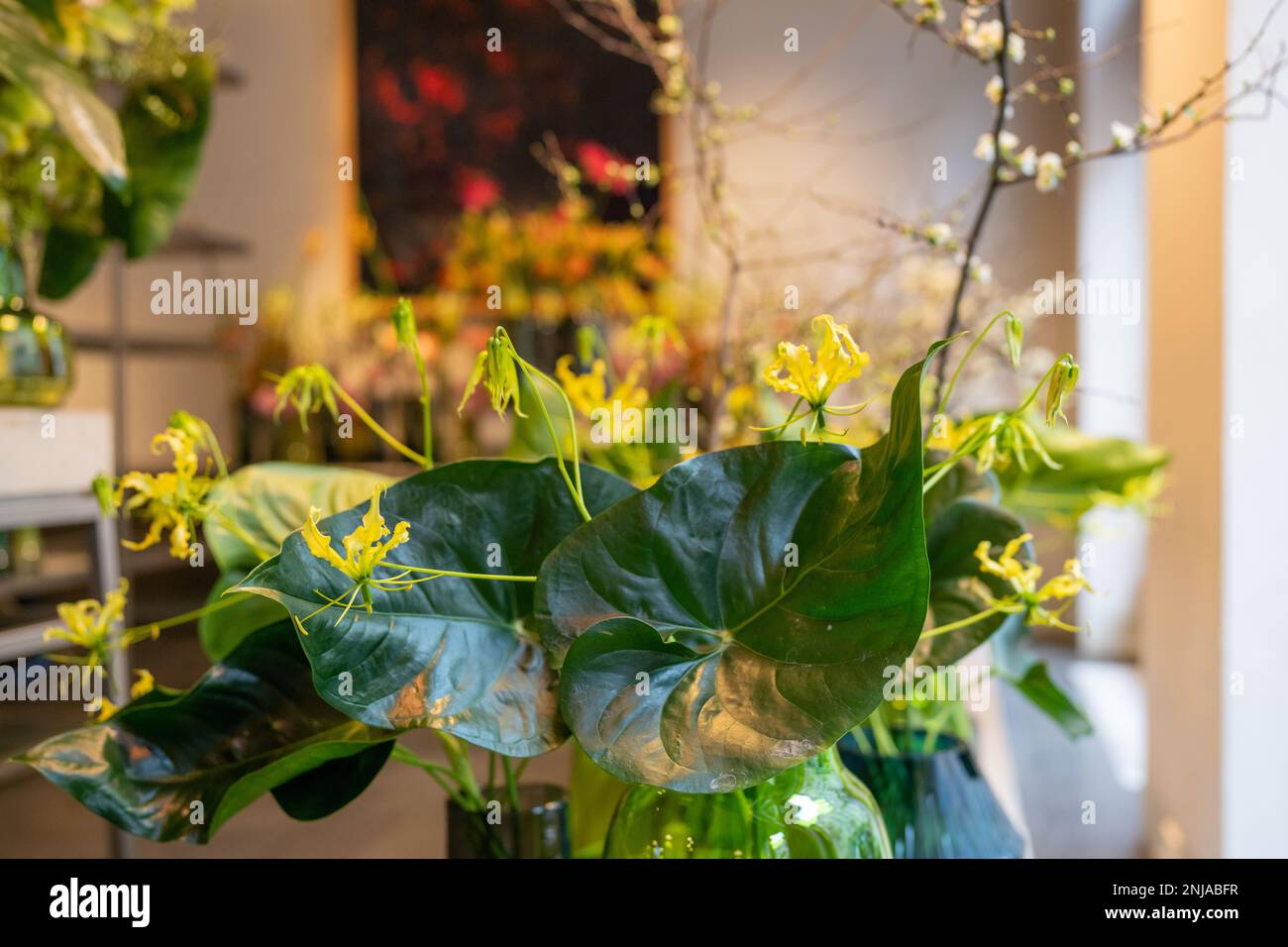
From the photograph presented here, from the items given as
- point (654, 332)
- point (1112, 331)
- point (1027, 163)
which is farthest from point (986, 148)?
point (1112, 331)

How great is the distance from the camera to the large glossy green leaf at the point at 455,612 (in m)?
0.33

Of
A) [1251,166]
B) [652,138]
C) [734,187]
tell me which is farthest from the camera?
[652,138]

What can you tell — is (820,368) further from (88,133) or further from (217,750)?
(88,133)

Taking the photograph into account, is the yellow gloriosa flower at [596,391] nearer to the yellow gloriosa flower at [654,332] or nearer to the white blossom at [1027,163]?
the yellow gloriosa flower at [654,332]

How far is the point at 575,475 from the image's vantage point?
40cm

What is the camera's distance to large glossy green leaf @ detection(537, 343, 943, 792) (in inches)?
12.7

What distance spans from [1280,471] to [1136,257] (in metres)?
3.08

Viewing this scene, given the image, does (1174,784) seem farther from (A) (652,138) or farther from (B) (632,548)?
(A) (652,138)

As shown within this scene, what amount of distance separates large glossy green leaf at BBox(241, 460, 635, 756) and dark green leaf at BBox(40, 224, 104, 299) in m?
0.66

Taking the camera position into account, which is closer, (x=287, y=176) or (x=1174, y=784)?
(x=1174, y=784)

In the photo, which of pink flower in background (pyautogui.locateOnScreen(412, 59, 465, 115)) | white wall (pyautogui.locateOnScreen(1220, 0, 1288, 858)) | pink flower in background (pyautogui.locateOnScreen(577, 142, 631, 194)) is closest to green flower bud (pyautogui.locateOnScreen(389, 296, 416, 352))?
white wall (pyautogui.locateOnScreen(1220, 0, 1288, 858))

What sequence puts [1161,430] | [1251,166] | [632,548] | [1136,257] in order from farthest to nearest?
[1136,257] < [1161,430] < [1251,166] < [632,548]
